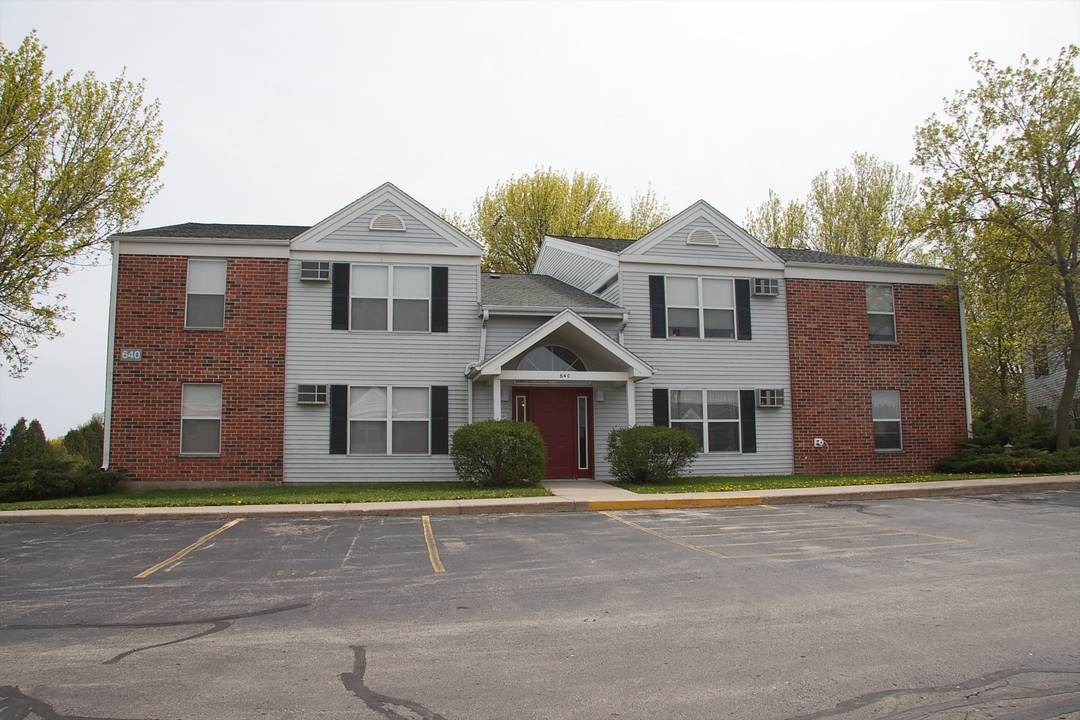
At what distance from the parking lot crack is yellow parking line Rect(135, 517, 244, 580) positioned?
4.18 meters

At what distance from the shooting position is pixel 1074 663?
508 cm

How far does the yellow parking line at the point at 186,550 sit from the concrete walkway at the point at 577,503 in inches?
34.4

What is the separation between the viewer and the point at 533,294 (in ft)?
61.9

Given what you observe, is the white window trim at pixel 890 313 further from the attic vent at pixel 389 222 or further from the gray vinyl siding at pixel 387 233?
the attic vent at pixel 389 222

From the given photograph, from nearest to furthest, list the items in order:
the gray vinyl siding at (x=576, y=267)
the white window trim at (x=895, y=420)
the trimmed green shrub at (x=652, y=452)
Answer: the trimmed green shrub at (x=652, y=452)
the white window trim at (x=895, y=420)
the gray vinyl siding at (x=576, y=267)

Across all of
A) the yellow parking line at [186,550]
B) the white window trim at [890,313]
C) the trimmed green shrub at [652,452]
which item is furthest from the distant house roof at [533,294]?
the yellow parking line at [186,550]

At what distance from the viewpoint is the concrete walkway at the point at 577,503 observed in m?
11.9

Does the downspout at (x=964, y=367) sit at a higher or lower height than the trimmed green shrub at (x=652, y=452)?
higher

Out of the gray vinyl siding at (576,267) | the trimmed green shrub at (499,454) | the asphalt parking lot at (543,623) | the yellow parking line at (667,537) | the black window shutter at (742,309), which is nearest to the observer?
the asphalt parking lot at (543,623)

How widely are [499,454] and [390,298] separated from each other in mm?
4740

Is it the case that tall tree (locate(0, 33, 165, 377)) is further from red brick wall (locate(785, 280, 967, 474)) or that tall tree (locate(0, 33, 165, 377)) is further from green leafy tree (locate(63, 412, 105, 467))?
red brick wall (locate(785, 280, 967, 474))

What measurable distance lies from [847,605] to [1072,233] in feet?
55.0

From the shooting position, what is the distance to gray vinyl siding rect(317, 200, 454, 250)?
17.4 meters

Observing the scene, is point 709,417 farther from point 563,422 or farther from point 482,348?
point 482,348
